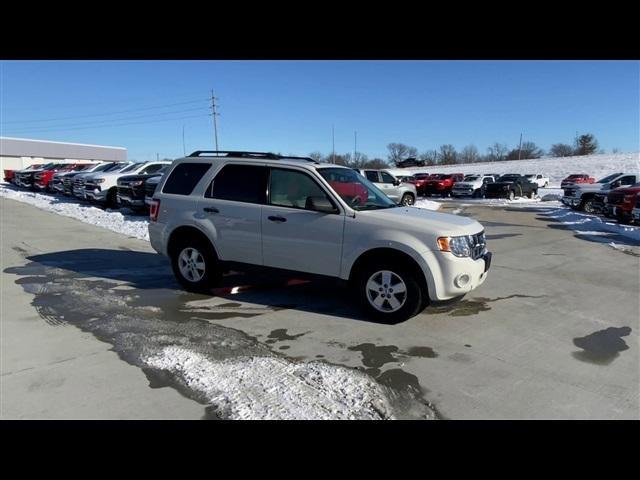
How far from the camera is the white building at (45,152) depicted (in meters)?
72.2

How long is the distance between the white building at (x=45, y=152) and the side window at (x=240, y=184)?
251 ft

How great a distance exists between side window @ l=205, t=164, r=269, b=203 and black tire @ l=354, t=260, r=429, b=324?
171 centimetres

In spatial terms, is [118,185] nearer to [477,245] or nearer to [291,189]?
[291,189]

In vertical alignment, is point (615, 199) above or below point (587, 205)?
above

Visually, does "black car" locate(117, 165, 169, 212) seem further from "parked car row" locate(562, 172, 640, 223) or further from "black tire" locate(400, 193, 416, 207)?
"parked car row" locate(562, 172, 640, 223)

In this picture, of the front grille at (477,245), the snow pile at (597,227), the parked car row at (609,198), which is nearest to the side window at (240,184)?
the front grille at (477,245)

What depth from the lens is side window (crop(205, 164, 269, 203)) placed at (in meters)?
5.76

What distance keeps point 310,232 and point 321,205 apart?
1.17ft

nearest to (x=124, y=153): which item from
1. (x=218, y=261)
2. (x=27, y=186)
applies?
(x=27, y=186)

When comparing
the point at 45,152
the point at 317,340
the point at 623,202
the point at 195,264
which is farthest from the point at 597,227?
the point at 45,152

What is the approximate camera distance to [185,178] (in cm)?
641
